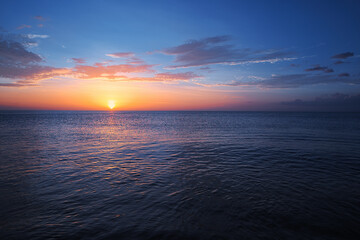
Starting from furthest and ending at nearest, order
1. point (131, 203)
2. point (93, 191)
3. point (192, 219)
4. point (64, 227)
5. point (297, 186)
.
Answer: point (297, 186), point (93, 191), point (131, 203), point (192, 219), point (64, 227)

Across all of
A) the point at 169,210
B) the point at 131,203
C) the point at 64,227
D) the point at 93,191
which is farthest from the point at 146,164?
the point at 64,227

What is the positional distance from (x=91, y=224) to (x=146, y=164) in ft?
26.1

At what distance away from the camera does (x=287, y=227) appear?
21.0 ft

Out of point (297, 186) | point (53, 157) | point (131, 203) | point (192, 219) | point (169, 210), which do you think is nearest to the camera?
point (192, 219)

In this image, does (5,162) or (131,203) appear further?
(5,162)

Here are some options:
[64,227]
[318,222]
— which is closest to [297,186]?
[318,222]

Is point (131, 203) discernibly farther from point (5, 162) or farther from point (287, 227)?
point (5, 162)

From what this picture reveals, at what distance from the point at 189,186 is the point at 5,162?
15098mm

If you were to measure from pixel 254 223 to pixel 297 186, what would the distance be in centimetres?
495

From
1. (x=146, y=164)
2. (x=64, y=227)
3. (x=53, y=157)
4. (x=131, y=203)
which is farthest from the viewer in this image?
(x=53, y=157)

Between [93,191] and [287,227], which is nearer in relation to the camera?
[287,227]

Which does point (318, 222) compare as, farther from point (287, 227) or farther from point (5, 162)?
point (5, 162)

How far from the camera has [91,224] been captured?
6.54 m

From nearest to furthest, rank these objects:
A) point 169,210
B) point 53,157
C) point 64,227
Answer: point 64,227 < point 169,210 < point 53,157
